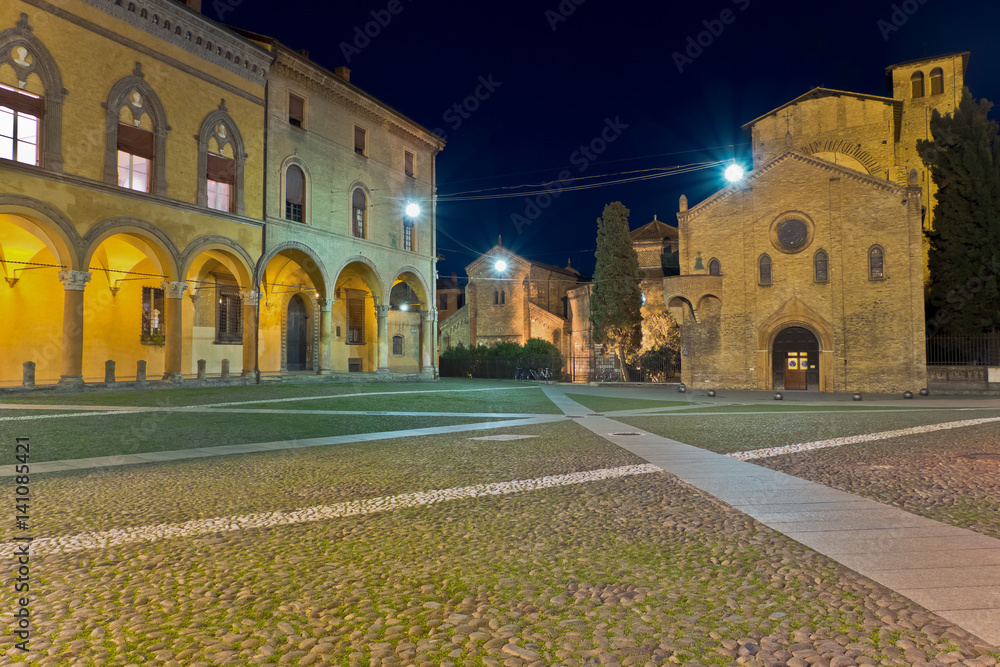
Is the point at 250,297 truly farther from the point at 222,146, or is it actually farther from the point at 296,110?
the point at 296,110

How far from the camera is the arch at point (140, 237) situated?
18.0 metres

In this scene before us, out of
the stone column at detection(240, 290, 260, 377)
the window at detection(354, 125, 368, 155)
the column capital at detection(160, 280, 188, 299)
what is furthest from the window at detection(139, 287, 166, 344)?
the window at detection(354, 125, 368, 155)

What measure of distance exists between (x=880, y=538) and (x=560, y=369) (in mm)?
29834

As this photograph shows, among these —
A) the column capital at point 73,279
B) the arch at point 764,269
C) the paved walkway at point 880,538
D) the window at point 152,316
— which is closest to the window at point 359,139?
the window at point 152,316

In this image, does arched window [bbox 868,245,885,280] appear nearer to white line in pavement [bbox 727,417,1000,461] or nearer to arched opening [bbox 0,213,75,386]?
white line in pavement [bbox 727,417,1000,461]

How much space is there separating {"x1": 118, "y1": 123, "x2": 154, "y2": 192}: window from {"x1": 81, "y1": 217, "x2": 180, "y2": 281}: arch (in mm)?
1242

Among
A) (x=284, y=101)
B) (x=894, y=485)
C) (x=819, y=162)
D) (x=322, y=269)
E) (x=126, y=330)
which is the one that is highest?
(x=284, y=101)

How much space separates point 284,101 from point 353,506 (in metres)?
23.7

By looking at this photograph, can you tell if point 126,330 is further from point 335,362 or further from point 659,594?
point 659,594

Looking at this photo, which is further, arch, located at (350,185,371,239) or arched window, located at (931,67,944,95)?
arched window, located at (931,67,944,95)

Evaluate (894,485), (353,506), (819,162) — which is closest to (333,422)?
(353,506)

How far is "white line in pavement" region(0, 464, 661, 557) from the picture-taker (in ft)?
14.4

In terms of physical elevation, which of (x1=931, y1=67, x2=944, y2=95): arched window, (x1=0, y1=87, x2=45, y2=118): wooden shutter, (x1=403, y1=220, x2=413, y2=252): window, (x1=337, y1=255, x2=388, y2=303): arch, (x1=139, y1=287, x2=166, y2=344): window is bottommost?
(x1=139, y1=287, x2=166, y2=344): window

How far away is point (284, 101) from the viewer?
25.0 metres
